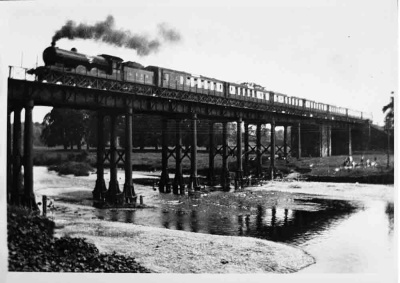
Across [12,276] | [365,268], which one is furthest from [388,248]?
[12,276]

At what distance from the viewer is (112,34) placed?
865 cm

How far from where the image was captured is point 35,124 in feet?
28.0

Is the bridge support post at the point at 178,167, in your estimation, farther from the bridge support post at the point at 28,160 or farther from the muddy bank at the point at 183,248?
the bridge support post at the point at 28,160

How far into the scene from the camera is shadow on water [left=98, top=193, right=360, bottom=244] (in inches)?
334

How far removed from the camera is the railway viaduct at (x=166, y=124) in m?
8.46

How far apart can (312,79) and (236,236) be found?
4556 mm

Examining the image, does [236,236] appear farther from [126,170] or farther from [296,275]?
[126,170]

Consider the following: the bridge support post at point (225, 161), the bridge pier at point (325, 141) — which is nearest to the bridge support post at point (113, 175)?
the bridge support post at point (225, 161)

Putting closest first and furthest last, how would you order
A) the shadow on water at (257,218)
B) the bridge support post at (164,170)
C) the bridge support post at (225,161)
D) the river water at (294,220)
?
the river water at (294,220) → the shadow on water at (257,218) → the bridge support post at (164,170) → the bridge support post at (225,161)

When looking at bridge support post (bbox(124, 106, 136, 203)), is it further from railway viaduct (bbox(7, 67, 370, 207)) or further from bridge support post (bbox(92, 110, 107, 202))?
bridge support post (bbox(92, 110, 107, 202))

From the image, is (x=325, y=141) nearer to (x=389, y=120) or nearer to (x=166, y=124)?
(x=389, y=120)

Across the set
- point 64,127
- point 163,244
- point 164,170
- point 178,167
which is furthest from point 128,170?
point 163,244

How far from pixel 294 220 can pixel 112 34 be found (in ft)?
21.8

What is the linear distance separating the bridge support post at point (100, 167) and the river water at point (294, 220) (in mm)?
202
